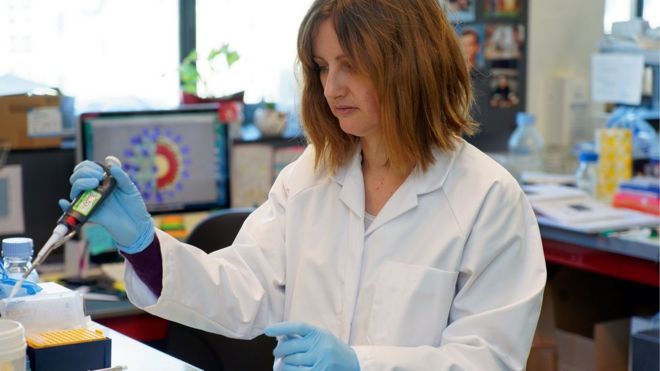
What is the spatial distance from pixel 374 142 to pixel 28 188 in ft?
5.07

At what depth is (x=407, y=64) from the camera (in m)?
1.64

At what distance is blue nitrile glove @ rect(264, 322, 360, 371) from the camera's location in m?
1.47

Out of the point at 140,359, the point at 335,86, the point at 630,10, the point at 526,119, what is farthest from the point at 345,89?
the point at 630,10

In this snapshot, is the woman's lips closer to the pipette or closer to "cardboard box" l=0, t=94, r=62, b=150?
the pipette

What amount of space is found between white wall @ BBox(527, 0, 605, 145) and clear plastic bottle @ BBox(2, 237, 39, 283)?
294 cm

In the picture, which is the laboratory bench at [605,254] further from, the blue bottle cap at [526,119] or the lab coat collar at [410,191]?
the lab coat collar at [410,191]

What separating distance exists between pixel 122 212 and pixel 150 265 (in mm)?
117

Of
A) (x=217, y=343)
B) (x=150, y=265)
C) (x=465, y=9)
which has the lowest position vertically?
(x=217, y=343)

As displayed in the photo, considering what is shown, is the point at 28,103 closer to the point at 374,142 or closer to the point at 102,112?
the point at 102,112

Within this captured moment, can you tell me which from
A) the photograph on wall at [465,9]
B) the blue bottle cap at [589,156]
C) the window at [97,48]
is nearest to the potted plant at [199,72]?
the window at [97,48]

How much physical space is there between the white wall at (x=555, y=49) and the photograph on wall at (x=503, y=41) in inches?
2.6

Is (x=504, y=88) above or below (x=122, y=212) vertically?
above

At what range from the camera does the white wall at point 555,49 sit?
4223 mm

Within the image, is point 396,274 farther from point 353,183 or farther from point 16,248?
point 16,248
